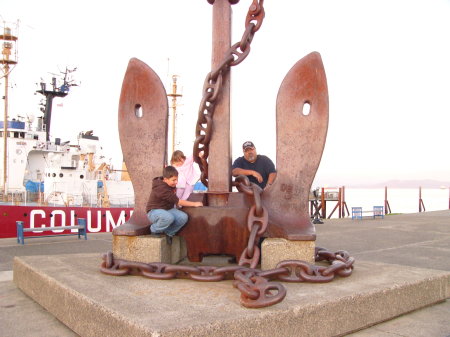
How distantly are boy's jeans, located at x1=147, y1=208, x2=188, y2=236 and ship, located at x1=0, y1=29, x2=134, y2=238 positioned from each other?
1167 cm

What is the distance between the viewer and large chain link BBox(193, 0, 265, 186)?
11.8 ft

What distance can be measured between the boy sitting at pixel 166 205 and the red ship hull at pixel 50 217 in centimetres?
968

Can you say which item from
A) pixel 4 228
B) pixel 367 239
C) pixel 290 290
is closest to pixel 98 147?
pixel 4 228

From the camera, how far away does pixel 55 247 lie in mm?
8367

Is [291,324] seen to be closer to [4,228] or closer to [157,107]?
[157,107]

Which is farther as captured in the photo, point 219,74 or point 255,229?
point 219,74

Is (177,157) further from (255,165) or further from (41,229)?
(41,229)

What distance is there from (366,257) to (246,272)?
431 cm

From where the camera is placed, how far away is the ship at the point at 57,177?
1583 cm

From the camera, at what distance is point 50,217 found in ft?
46.2

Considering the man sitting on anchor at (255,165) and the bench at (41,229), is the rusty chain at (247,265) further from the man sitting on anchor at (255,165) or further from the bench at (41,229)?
the bench at (41,229)

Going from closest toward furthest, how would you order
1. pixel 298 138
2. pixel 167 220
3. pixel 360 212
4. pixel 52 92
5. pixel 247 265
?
pixel 247 265, pixel 167 220, pixel 298 138, pixel 360 212, pixel 52 92

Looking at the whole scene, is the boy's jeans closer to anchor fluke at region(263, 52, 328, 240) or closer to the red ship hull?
anchor fluke at region(263, 52, 328, 240)

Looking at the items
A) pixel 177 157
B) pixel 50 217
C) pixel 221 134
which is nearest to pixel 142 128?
pixel 177 157
